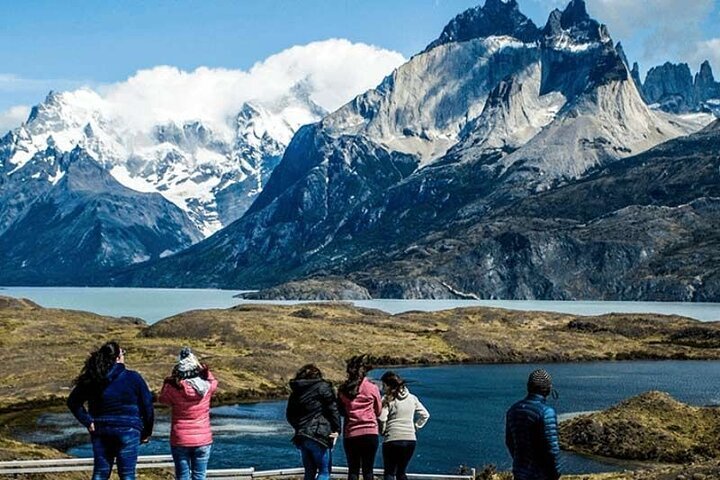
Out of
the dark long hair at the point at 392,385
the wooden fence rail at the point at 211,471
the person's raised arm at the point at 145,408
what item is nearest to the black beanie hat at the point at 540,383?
the dark long hair at the point at 392,385

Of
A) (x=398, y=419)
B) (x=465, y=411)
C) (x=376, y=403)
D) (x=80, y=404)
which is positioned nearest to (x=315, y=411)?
(x=376, y=403)

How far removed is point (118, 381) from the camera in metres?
22.5

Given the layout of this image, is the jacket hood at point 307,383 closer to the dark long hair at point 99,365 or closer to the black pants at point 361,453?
the black pants at point 361,453

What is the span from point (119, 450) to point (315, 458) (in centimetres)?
511

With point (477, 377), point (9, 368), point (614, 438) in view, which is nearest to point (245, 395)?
point (9, 368)

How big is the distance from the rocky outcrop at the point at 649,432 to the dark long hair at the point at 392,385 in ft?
132

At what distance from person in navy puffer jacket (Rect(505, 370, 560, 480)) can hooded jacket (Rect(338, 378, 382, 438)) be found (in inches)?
238

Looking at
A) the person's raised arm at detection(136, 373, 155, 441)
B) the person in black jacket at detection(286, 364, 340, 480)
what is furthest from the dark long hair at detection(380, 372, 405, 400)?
the person's raised arm at detection(136, 373, 155, 441)

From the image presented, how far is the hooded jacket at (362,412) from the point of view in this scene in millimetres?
25578

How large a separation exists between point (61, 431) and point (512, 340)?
11393 centimetres

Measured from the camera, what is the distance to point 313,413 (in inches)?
981

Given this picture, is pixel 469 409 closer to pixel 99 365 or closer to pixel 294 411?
pixel 294 411

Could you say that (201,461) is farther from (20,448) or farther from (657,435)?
(657,435)

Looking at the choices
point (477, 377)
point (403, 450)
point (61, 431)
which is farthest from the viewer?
point (477, 377)
